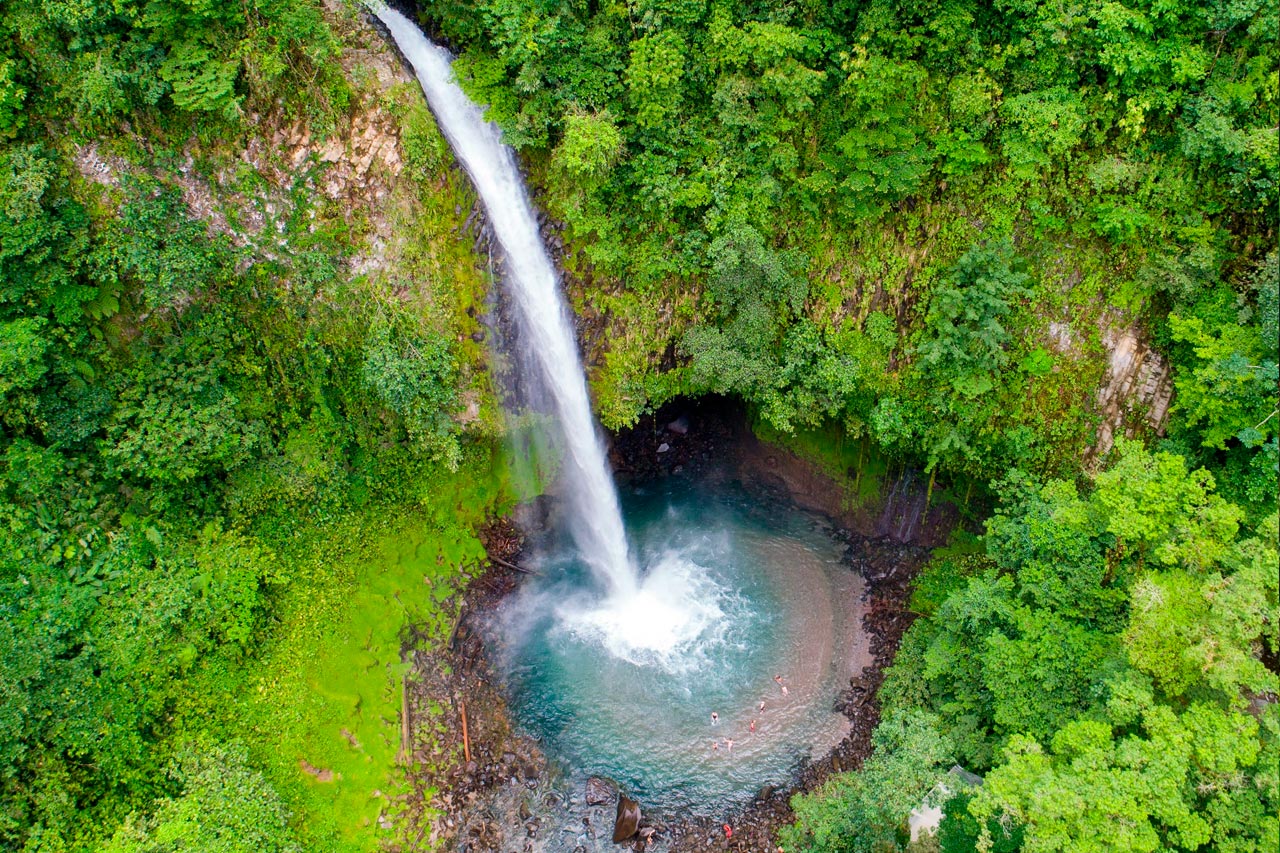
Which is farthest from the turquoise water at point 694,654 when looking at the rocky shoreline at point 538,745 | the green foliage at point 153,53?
the green foliage at point 153,53

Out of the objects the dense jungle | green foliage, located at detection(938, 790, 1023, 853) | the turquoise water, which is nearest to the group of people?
the turquoise water

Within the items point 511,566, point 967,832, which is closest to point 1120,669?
point 967,832

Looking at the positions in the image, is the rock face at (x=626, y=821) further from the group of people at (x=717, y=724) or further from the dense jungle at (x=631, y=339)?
the dense jungle at (x=631, y=339)

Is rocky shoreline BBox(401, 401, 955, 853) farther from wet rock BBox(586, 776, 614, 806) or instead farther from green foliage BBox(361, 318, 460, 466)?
green foliage BBox(361, 318, 460, 466)

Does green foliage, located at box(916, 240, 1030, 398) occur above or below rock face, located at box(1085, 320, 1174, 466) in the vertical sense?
above

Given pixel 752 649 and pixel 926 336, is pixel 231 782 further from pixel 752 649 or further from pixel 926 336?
pixel 926 336

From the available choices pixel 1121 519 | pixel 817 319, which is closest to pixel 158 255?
pixel 817 319
